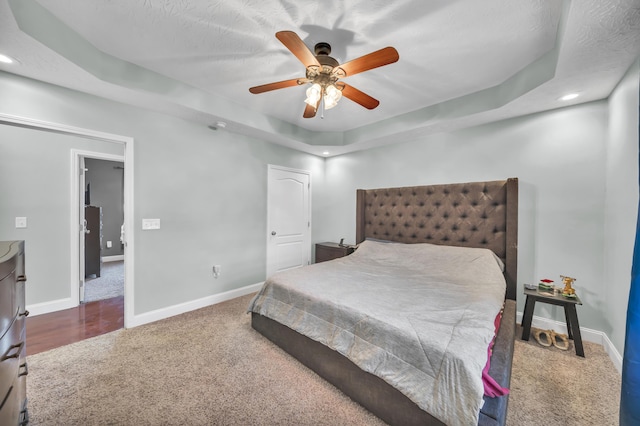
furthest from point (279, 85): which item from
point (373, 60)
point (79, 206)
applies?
point (79, 206)

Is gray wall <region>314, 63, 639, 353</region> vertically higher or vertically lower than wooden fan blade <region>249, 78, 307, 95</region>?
lower

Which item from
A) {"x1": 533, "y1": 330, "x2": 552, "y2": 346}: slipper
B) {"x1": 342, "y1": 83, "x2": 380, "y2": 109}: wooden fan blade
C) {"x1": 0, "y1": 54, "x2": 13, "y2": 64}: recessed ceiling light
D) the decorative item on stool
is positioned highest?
{"x1": 0, "y1": 54, "x2": 13, "y2": 64}: recessed ceiling light

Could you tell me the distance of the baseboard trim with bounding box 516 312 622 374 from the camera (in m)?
1.95

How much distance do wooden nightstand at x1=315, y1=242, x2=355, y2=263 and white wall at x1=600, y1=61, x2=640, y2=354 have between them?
8.58ft

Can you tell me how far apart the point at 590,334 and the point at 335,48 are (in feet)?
11.4

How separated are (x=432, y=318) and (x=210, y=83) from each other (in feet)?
9.42

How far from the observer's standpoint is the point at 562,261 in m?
2.45

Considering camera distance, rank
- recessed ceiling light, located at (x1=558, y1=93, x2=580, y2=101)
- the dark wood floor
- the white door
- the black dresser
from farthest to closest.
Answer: the white door
the dark wood floor
recessed ceiling light, located at (x1=558, y1=93, x2=580, y2=101)
the black dresser

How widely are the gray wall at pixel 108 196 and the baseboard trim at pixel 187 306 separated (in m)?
4.30

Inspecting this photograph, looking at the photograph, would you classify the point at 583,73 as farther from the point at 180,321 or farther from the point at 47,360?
the point at 47,360

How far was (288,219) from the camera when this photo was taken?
416cm

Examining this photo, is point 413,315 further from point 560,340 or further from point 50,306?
point 50,306

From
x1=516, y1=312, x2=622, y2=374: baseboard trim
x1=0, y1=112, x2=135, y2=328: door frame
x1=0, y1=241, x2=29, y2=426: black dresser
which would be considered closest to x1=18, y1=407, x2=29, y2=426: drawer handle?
x1=0, y1=241, x2=29, y2=426: black dresser

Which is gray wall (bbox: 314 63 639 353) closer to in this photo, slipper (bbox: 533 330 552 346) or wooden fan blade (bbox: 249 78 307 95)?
slipper (bbox: 533 330 552 346)
